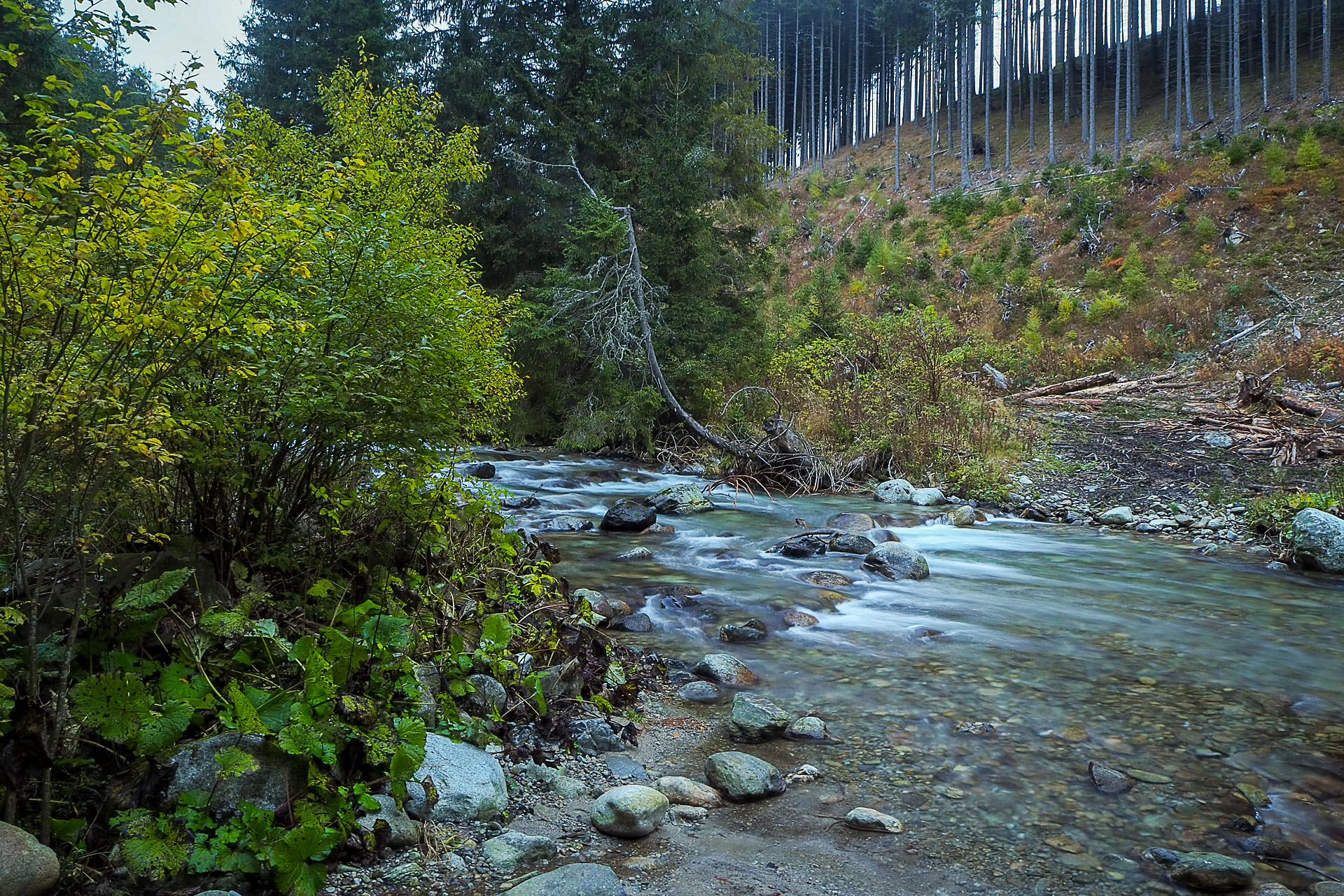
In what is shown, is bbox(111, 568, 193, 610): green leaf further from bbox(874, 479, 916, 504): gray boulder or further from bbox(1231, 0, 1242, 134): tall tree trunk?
bbox(1231, 0, 1242, 134): tall tree trunk

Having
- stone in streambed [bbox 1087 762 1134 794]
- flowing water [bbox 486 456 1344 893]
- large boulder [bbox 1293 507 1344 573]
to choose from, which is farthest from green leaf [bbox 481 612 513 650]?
large boulder [bbox 1293 507 1344 573]

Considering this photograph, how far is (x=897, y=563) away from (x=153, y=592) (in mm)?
6818

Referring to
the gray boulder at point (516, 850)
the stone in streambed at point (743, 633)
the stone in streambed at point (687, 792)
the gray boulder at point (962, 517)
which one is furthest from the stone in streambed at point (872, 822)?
the gray boulder at point (962, 517)

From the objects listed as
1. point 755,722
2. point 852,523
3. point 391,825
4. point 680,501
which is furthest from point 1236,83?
point 391,825

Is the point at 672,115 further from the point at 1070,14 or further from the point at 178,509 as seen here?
the point at 1070,14

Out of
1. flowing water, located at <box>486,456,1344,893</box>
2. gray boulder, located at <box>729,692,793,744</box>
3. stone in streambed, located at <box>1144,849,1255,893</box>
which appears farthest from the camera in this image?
gray boulder, located at <box>729,692,793,744</box>

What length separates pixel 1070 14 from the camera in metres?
47.8

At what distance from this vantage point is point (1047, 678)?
5.28 meters

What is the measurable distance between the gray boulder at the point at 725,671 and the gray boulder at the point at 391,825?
8.27 feet

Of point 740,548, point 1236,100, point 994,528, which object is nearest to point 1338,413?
point 994,528

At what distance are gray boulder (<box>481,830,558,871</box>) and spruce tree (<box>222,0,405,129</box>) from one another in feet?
79.9

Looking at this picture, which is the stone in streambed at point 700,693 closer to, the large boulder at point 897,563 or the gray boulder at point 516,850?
the gray boulder at point 516,850

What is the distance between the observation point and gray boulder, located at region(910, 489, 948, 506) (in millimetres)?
11852

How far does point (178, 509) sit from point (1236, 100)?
4201 cm
